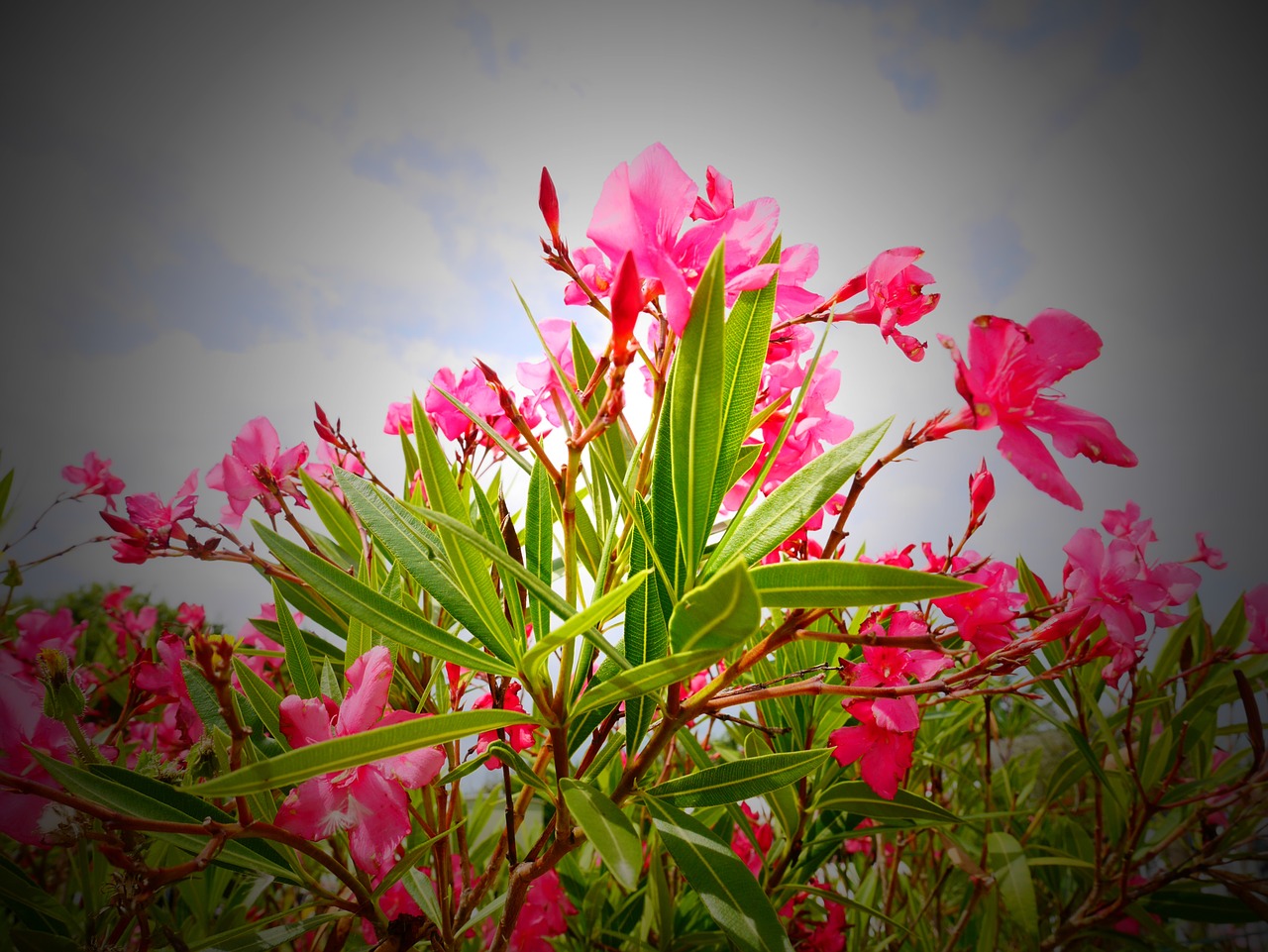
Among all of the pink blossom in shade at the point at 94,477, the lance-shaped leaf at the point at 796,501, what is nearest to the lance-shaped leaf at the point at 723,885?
the lance-shaped leaf at the point at 796,501

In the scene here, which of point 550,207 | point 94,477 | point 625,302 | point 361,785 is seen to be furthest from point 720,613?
point 94,477

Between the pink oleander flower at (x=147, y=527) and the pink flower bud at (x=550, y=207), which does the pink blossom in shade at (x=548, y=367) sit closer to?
the pink flower bud at (x=550, y=207)

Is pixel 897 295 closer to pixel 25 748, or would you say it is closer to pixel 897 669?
pixel 897 669

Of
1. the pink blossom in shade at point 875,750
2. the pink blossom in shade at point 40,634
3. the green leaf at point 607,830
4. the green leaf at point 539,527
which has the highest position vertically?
the pink blossom in shade at point 40,634

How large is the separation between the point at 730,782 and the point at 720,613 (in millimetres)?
306

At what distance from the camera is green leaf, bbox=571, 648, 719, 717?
43cm

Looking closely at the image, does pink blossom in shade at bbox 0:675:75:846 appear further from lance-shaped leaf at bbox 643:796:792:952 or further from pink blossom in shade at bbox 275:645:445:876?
lance-shaped leaf at bbox 643:796:792:952

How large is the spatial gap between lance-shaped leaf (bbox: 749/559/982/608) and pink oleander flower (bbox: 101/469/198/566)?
2.83ft

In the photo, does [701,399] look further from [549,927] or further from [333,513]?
[549,927]

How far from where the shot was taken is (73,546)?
3.71 feet

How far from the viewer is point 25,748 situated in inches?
19.7

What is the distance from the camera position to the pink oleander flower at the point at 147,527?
2.88 ft

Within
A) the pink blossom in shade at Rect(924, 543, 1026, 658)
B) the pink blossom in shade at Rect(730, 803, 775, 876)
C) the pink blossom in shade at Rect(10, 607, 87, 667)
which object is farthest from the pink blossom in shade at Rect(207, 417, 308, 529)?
the pink blossom in shade at Rect(730, 803, 775, 876)

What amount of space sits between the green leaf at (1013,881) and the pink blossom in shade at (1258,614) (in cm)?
50
